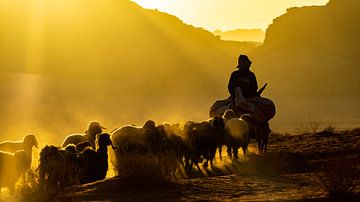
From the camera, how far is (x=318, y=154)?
17.9m

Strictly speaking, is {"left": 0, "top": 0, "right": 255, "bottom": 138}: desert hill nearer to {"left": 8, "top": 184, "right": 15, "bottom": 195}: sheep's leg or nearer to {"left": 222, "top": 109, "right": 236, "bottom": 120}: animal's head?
{"left": 222, "top": 109, "right": 236, "bottom": 120}: animal's head

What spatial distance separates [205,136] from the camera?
51.9 feet

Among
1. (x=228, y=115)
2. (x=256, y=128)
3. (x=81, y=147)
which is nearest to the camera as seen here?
(x=81, y=147)

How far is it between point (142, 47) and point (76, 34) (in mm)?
17105

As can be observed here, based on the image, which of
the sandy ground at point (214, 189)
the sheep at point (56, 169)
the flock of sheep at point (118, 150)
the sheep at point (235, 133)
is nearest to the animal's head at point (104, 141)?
the flock of sheep at point (118, 150)

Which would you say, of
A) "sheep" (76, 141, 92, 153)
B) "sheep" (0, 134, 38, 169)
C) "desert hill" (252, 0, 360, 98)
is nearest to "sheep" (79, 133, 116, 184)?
"sheep" (76, 141, 92, 153)

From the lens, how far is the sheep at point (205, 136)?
50.8 feet

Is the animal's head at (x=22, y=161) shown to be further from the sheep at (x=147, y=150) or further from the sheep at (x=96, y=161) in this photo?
the sheep at (x=147, y=150)

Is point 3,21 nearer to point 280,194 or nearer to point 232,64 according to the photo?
point 232,64

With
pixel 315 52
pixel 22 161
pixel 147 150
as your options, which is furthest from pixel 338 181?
pixel 315 52

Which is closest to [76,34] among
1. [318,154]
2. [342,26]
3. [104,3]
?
[104,3]

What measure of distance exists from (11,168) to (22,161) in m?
0.32

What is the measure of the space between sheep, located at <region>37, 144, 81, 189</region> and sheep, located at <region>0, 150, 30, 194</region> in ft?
3.66

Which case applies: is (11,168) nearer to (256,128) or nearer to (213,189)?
(213,189)
